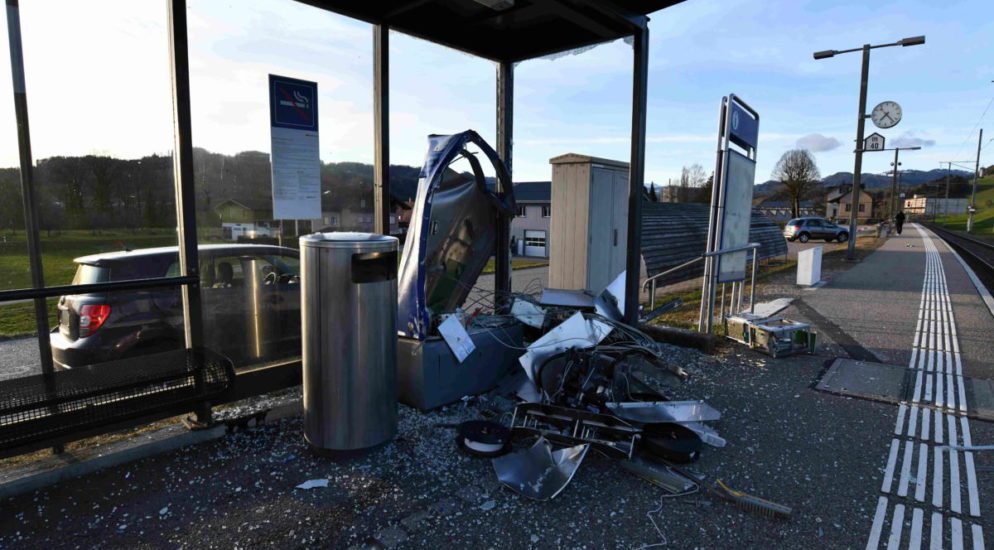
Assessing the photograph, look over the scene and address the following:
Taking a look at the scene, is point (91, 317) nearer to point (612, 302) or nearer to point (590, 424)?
point (590, 424)

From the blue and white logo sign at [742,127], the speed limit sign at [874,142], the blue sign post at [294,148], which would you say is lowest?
the blue sign post at [294,148]

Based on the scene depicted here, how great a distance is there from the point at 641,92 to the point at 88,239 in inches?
197

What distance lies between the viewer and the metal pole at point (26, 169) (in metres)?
2.94

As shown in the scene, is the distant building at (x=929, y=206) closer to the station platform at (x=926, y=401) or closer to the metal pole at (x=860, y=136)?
the metal pole at (x=860, y=136)

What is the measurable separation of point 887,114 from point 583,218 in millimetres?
13026

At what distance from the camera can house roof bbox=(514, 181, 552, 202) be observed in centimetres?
3681

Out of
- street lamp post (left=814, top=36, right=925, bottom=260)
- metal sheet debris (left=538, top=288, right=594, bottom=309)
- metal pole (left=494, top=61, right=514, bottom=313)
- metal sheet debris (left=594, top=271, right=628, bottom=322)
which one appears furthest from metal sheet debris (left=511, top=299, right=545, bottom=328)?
street lamp post (left=814, top=36, right=925, bottom=260)

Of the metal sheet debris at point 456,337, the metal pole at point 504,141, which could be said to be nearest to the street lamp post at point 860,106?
the metal pole at point 504,141

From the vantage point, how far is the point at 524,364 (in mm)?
4031

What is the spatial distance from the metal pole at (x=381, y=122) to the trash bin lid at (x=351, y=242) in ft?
4.56

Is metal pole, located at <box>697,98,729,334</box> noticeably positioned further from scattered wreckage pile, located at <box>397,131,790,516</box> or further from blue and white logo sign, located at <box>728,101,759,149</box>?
scattered wreckage pile, located at <box>397,131,790,516</box>

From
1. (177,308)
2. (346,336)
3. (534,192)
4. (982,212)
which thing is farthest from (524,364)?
(982,212)

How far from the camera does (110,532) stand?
2488 mm

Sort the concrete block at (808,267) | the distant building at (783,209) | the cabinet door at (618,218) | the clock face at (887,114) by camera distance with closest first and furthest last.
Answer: the cabinet door at (618,218) < the concrete block at (808,267) < the clock face at (887,114) < the distant building at (783,209)
